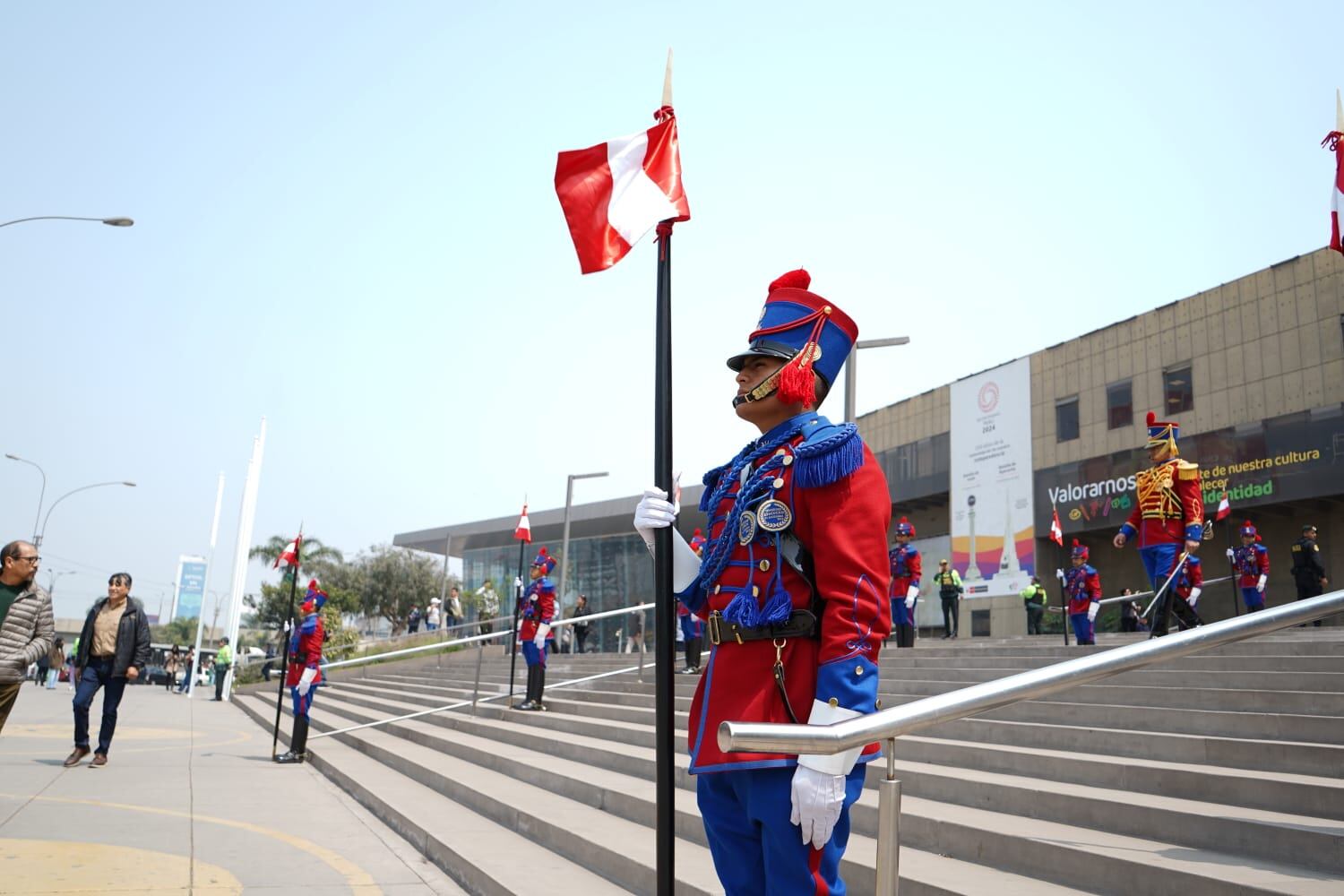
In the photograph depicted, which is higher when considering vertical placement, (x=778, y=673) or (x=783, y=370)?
(x=783, y=370)

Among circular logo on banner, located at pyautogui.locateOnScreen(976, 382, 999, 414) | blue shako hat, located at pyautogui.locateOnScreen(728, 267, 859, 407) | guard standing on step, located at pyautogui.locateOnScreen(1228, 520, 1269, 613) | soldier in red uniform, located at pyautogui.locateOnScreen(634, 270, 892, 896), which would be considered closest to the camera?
soldier in red uniform, located at pyautogui.locateOnScreen(634, 270, 892, 896)

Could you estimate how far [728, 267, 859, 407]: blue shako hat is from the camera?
3.21 m

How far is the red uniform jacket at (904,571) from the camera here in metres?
15.5

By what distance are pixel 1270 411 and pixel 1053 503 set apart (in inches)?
257

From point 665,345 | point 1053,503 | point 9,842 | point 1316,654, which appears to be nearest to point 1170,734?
point 1316,654

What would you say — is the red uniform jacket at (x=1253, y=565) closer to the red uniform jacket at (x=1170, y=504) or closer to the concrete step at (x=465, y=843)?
the red uniform jacket at (x=1170, y=504)

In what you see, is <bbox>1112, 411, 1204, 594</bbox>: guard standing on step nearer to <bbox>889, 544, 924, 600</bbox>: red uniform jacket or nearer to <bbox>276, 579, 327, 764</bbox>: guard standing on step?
<bbox>889, 544, 924, 600</bbox>: red uniform jacket

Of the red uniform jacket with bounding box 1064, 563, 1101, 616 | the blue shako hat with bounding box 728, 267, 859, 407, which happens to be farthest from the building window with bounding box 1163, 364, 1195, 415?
the blue shako hat with bounding box 728, 267, 859, 407

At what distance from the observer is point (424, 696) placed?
698 inches

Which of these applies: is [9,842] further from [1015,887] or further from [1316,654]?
[1316,654]

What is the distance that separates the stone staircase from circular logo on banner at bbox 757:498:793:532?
6.72 feet

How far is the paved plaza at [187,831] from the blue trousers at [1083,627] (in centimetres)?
970

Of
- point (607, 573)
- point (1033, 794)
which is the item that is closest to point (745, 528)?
point (1033, 794)

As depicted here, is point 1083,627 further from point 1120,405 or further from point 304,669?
point 1120,405
